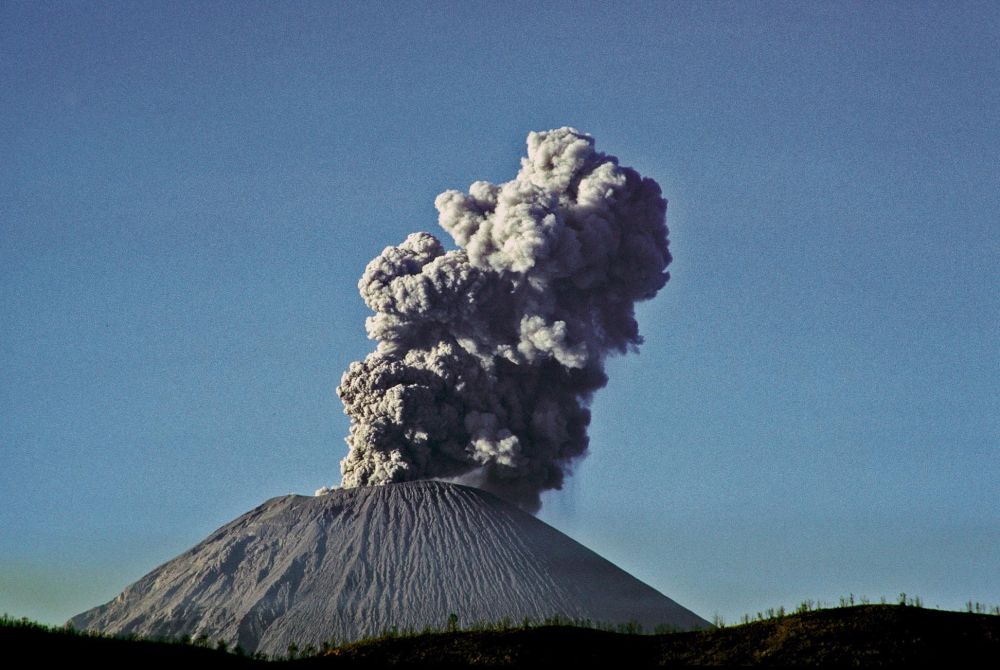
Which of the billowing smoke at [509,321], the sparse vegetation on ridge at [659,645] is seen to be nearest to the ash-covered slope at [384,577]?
the billowing smoke at [509,321]

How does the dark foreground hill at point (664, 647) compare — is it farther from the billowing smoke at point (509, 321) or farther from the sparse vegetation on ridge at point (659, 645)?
the billowing smoke at point (509, 321)

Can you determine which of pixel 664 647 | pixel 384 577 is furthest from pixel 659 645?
pixel 384 577

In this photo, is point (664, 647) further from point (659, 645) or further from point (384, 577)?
point (384, 577)

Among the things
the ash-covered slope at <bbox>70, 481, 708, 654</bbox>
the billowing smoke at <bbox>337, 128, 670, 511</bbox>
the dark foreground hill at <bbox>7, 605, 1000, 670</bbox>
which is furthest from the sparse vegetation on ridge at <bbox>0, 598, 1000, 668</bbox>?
the ash-covered slope at <bbox>70, 481, 708, 654</bbox>

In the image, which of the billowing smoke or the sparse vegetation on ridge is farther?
the billowing smoke

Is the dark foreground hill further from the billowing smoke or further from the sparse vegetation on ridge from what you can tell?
the billowing smoke

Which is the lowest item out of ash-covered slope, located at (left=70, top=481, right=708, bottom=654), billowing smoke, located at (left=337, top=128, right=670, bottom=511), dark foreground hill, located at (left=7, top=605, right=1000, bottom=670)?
dark foreground hill, located at (left=7, top=605, right=1000, bottom=670)

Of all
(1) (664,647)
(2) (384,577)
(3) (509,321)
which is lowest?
(1) (664,647)
